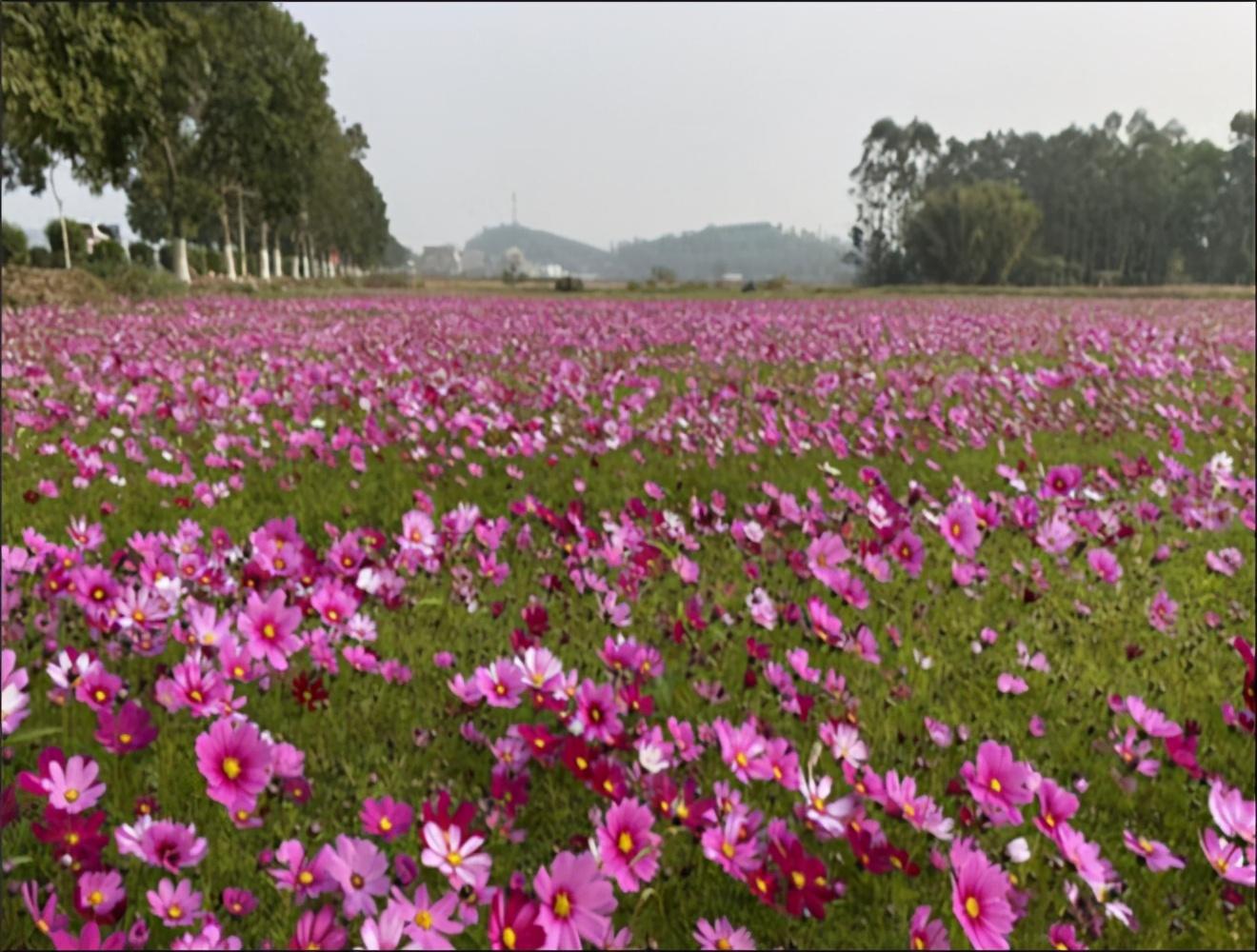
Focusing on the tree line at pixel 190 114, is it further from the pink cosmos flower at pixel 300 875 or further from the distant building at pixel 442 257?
the pink cosmos flower at pixel 300 875

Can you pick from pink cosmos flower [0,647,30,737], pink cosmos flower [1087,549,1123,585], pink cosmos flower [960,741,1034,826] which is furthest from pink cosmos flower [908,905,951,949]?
pink cosmos flower [1087,549,1123,585]

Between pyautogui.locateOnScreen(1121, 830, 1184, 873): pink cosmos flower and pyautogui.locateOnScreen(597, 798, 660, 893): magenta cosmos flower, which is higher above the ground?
pyautogui.locateOnScreen(597, 798, 660, 893): magenta cosmos flower

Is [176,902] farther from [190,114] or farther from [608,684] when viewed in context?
[190,114]

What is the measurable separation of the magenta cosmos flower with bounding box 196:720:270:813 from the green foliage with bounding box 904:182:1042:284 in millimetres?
68289

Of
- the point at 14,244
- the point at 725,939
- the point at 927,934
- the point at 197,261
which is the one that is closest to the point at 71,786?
the point at 725,939

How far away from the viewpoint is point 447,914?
1248 mm

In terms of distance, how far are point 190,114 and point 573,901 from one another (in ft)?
123

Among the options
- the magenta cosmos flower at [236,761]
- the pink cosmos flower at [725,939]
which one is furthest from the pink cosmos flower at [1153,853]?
the magenta cosmos flower at [236,761]

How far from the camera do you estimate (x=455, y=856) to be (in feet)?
4.53

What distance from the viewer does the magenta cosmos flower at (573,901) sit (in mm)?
1228

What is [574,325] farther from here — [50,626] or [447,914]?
[447,914]

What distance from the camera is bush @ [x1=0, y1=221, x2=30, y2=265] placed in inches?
1688

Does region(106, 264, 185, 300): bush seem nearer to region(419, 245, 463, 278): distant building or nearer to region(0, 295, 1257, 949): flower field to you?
region(419, 245, 463, 278): distant building

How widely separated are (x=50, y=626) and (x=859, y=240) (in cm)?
8830
